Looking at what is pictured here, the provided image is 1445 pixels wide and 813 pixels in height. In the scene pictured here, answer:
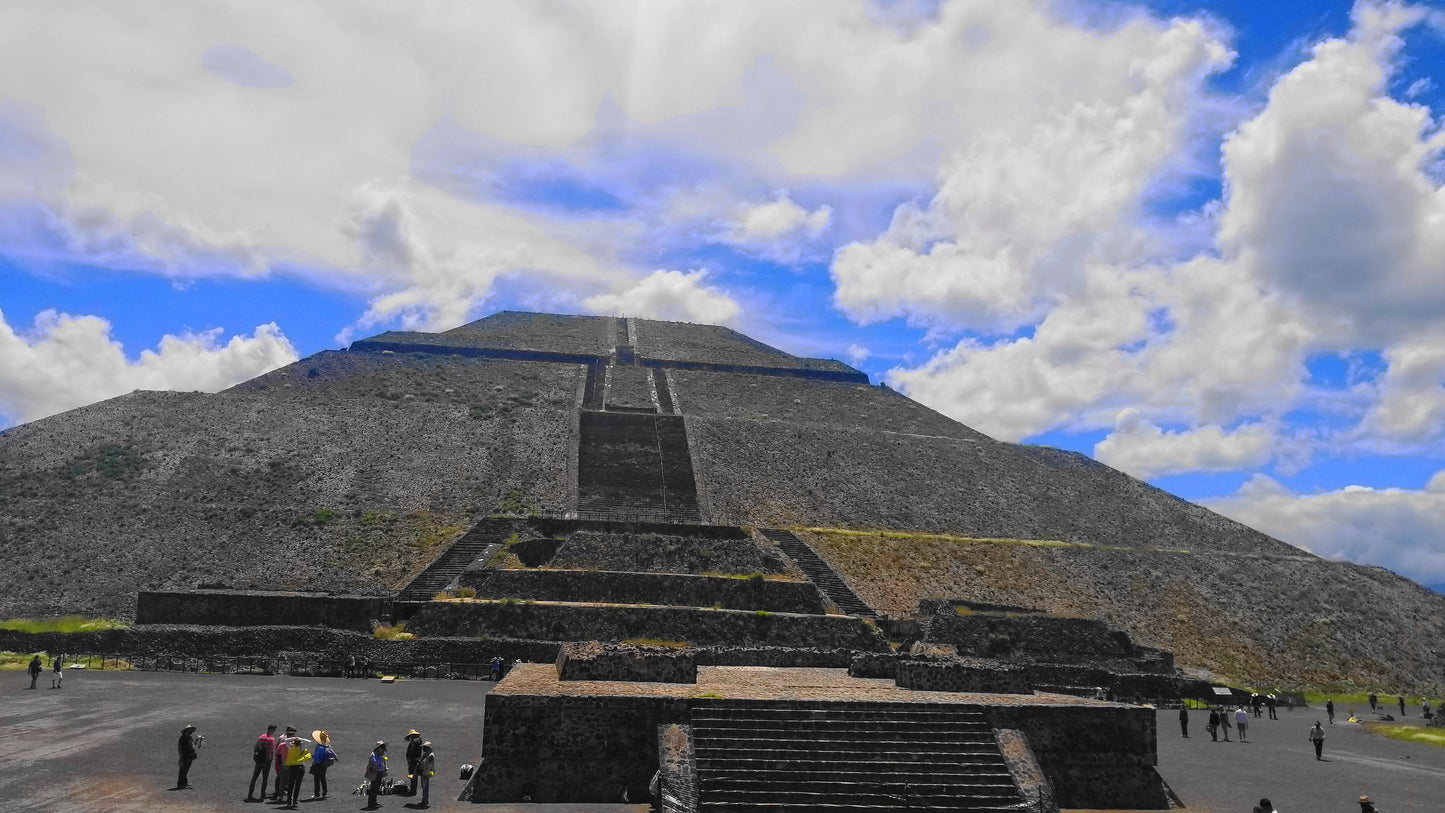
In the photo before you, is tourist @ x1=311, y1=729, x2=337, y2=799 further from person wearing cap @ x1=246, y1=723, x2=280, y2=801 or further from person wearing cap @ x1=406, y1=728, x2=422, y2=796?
person wearing cap @ x1=406, y1=728, x2=422, y2=796

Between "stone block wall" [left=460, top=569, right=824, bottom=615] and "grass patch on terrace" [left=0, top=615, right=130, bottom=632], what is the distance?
10.7 metres

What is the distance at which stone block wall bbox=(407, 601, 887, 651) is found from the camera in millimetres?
26875

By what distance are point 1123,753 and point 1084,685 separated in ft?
50.8

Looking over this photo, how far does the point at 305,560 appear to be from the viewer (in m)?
34.8

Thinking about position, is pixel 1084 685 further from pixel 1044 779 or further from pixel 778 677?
pixel 1044 779

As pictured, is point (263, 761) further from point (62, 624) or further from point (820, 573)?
point (820, 573)

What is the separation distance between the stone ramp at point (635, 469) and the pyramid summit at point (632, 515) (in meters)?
0.17

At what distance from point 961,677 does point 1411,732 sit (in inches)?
662

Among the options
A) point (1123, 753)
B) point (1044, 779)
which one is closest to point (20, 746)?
point (1044, 779)

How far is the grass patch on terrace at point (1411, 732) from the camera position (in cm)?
2362

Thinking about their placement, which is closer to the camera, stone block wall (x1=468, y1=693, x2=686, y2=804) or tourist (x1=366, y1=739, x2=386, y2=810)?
tourist (x1=366, y1=739, x2=386, y2=810)

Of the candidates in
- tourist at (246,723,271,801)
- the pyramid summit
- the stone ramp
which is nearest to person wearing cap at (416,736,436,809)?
tourist at (246,723,271,801)

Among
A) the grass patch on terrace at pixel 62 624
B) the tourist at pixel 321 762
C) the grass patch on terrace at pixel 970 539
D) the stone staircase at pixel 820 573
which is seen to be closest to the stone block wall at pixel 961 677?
the tourist at pixel 321 762

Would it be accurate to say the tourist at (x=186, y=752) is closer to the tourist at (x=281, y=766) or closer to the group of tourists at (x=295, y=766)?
the group of tourists at (x=295, y=766)
